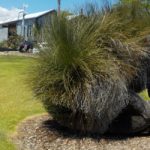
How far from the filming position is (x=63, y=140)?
A: 8695 millimetres

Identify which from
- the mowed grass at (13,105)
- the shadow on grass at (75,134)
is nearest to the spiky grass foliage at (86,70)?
the shadow on grass at (75,134)

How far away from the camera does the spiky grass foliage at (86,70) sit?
27.6 feet

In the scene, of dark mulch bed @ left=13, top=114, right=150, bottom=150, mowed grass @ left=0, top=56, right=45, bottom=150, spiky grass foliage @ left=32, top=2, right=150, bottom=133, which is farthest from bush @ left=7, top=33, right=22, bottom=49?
spiky grass foliage @ left=32, top=2, right=150, bottom=133

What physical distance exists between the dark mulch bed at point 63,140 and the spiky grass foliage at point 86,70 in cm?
24

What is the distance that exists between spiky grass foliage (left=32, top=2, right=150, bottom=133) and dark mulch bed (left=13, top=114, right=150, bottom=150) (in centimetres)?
24

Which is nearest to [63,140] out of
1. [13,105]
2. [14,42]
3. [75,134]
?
[75,134]

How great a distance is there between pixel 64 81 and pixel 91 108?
25.8 inches

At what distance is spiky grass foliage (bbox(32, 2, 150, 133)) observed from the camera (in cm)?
841

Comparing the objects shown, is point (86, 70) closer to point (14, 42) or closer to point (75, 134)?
point (75, 134)

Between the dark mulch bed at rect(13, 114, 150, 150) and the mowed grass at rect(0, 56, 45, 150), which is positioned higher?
the mowed grass at rect(0, 56, 45, 150)

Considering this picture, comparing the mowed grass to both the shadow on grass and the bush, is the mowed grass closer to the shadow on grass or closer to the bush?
the shadow on grass

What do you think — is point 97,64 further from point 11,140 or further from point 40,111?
point 40,111

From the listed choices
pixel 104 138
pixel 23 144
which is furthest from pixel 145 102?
pixel 23 144

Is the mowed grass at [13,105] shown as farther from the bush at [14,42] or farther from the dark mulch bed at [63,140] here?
the bush at [14,42]
